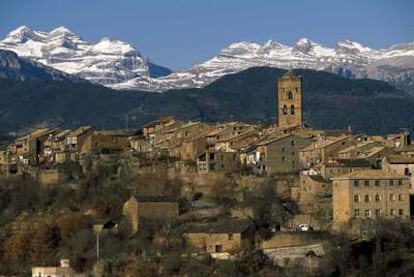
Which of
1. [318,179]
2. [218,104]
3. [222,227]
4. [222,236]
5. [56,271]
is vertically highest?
[218,104]

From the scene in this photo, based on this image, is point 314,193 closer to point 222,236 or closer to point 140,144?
point 222,236

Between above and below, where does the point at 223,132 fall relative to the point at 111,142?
above

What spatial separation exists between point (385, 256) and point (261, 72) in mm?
84059

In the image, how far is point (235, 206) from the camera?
148 ft

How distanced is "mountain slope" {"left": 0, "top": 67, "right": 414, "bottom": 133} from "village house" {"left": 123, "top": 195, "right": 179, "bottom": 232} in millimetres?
47163

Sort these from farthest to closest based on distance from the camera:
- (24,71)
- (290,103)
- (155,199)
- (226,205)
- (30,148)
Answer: (24,71)
(290,103)
(30,148)
(226,205)
(155,199)

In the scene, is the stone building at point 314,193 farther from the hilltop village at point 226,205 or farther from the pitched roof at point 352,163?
the pitched roof at point 352,163

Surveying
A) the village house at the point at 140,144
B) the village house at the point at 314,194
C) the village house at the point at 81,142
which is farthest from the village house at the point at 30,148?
the village house at the point at 314,194

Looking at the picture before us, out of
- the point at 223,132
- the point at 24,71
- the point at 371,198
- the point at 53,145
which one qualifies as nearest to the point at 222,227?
the point at 371,198

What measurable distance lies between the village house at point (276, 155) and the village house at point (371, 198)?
585 cm

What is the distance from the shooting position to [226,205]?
4534 cm

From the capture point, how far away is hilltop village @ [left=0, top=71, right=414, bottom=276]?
41250mm

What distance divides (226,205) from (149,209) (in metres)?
2.22

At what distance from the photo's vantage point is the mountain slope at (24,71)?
159 metres
